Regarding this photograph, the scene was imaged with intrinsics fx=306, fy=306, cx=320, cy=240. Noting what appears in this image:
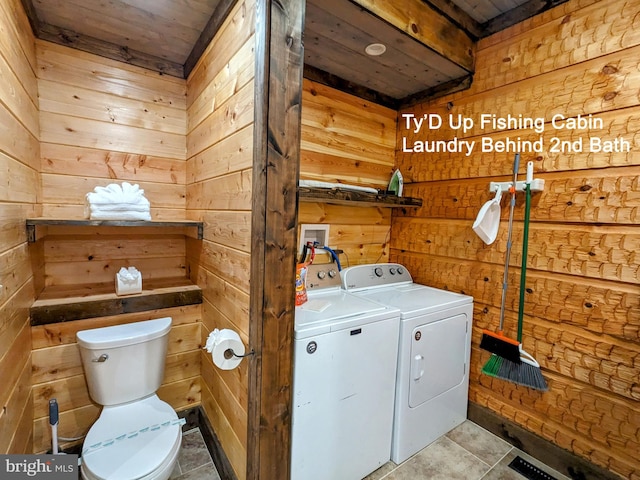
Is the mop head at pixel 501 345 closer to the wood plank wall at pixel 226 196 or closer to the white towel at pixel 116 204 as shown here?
the wood plank wall at pixel 226 196

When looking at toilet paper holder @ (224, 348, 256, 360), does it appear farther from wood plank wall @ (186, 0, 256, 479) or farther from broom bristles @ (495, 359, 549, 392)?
broom bristles @ (495, 359, 549, 392)

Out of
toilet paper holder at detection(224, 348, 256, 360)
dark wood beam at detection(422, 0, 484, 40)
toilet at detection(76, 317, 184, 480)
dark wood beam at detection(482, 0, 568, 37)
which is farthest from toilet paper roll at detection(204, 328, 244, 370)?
dark wood beam at detection(482, 0, 568, 37)

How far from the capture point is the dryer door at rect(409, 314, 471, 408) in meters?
1.67

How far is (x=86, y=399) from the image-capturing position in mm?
1621

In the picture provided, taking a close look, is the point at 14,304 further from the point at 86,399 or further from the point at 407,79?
the point at 407,79

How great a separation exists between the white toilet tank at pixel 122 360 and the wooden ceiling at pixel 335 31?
1559 mm

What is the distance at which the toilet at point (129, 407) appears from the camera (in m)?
1.18

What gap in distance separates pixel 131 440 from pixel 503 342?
1.97 meters

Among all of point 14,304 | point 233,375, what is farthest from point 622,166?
point 14,304

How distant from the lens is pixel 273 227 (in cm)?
117

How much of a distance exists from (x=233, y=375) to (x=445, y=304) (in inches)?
48.4

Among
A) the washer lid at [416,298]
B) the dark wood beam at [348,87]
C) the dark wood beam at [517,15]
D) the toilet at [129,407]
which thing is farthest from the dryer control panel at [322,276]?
the dark wood beam at [517,15]

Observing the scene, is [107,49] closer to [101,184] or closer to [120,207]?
[101,184]

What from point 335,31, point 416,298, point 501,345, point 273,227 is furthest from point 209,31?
point 501,345
